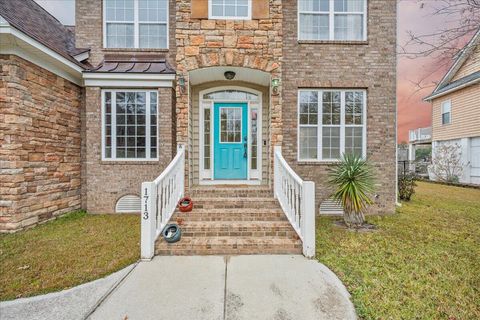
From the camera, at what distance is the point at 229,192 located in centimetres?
552

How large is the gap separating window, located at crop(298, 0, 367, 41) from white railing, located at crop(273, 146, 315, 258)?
399 centimetres

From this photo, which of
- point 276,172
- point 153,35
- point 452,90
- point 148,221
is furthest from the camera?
point 452,90

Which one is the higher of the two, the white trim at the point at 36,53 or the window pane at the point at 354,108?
the white trim at the point at 36,53

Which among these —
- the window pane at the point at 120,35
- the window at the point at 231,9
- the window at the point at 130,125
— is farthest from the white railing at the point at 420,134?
the window pane at the point at 120,35

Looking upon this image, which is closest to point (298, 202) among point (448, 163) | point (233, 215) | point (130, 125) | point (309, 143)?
point (233, 215)

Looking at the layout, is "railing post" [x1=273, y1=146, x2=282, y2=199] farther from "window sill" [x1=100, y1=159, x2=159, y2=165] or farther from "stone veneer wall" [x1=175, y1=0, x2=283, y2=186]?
"window sill" [x1=100, y1=159, x2=159, y2=165]

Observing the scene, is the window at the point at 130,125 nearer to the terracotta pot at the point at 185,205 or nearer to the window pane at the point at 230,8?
the terracotta pot at the point at 185,205

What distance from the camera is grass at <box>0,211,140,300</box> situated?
10.2 feet

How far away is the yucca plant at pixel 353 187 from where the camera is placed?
17.4 ft

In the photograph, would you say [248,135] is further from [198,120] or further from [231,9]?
[231,9]

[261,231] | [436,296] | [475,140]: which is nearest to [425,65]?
[436,296]

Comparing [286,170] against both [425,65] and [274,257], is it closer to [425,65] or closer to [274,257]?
[274,257]

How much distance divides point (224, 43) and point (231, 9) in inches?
38.7

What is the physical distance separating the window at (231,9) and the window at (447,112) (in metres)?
15.8
